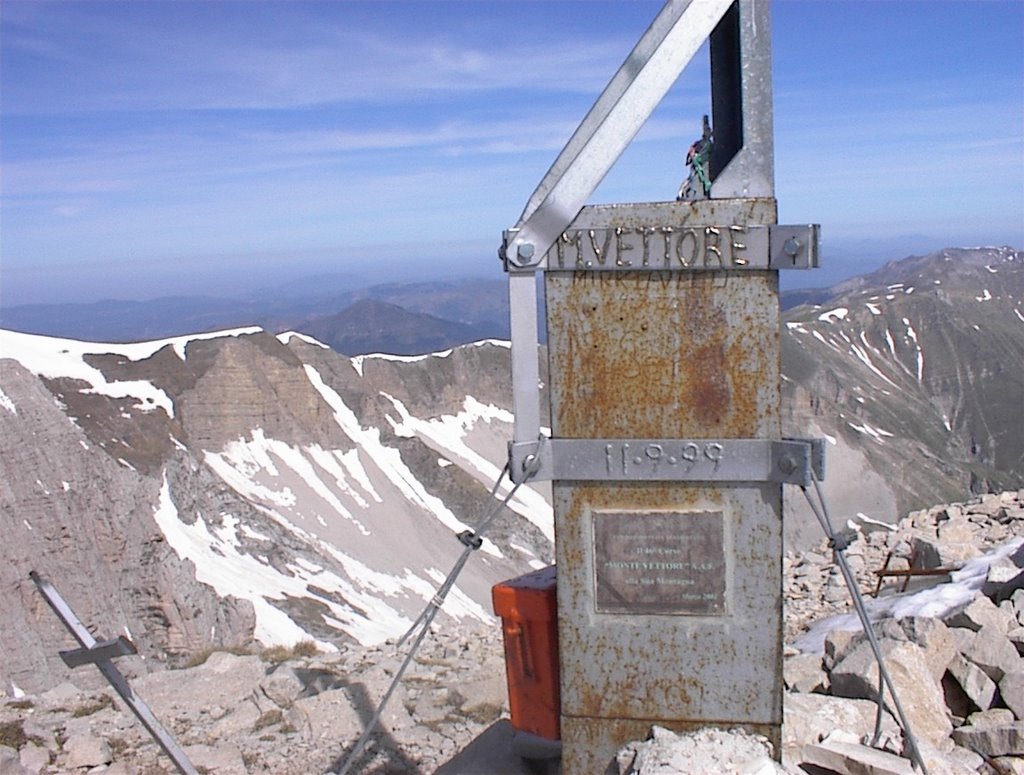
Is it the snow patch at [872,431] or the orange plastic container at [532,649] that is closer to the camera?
the orange plastic container at [532,649]

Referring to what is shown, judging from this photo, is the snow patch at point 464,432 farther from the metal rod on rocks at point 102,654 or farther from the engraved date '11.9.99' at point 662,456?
the metal rod on rocks at point 102,654

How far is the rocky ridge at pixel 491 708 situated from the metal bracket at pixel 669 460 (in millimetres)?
1355

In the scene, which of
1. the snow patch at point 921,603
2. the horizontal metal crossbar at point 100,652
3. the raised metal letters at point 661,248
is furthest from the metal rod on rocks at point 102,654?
the snow patch at point 921,603

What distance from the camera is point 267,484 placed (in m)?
50.2

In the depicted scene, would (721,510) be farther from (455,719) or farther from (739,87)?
(455,719)

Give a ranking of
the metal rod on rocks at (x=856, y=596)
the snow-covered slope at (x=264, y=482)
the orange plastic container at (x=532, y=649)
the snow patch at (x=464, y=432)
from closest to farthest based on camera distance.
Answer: the metal rod on rocks at (x=856, y=596) < the orange plastic container at (x=532, y=649) < the snow-covered slope at (x=264, y=482) < the snow patch at (x=464, y=432)

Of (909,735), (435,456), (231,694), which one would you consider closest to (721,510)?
(909,735)

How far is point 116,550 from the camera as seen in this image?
3127 centimetres

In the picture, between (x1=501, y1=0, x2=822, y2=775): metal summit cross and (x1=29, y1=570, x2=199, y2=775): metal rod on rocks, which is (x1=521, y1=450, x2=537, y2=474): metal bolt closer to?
(x1=501, y1=0, x2=822, y2=775): metal summit cross

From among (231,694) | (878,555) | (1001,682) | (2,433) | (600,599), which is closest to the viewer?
(600,599)

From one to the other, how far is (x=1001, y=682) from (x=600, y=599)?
11.8 feet

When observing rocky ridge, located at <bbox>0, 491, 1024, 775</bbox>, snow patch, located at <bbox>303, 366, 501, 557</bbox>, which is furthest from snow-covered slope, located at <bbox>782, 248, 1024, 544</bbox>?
rocky ridge, located at <bbox>0, 491, 1024, 775</bbox>

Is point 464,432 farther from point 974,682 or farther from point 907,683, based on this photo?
point 907,683

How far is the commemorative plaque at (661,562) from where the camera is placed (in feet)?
14.6
